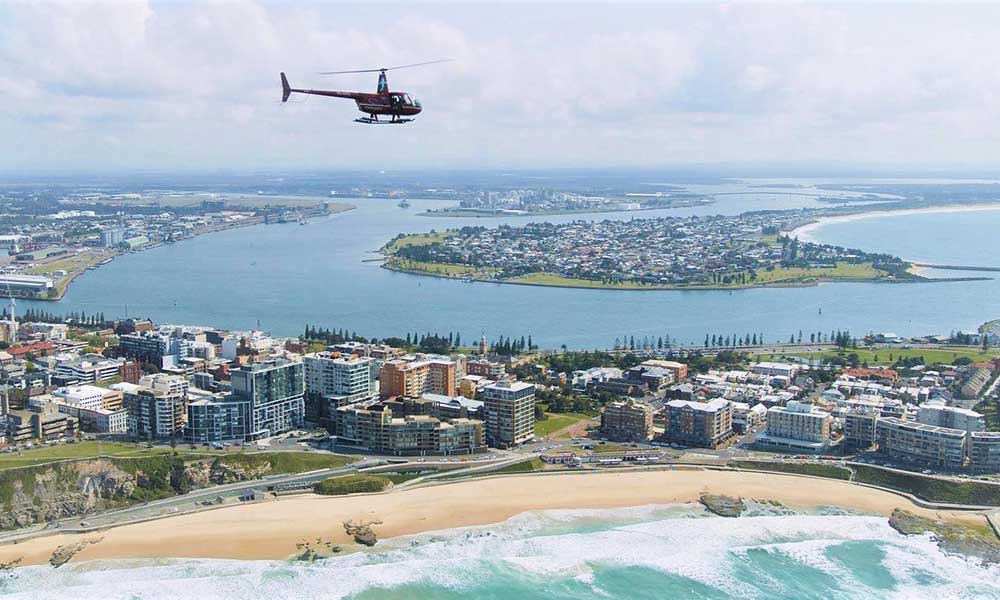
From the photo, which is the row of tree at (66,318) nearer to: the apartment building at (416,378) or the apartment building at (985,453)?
the apartment building at (416,378)

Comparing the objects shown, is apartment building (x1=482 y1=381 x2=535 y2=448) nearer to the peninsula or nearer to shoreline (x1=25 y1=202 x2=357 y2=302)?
the peninsula

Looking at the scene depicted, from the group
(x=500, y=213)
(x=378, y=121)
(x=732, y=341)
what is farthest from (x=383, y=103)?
(x=500, y=213)

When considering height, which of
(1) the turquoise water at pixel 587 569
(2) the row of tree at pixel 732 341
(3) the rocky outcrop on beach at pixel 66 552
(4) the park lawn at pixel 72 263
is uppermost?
(4) the park lawn at pixel 72 263

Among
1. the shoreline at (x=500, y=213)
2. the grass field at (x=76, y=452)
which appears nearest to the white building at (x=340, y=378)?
the grass field at (x=76, y=452)

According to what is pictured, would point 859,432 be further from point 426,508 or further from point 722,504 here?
point 426,508

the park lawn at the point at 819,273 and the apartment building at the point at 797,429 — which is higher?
the park lawn at the point at 819,273

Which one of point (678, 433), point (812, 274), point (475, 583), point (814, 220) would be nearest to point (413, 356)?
point (678, 433)
